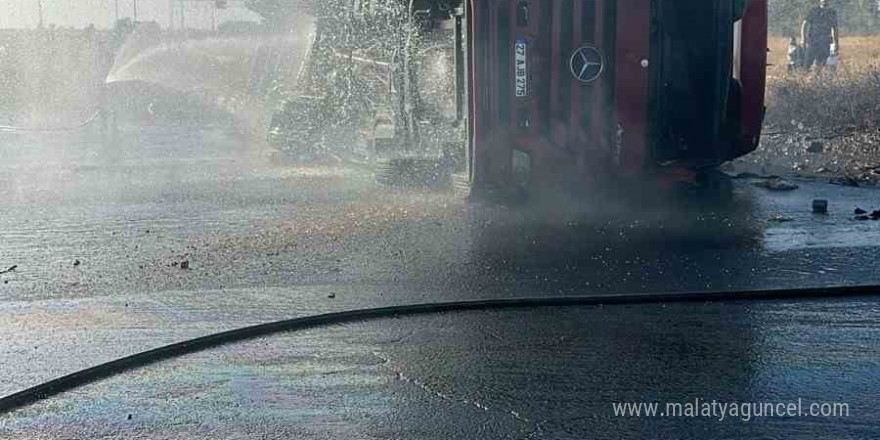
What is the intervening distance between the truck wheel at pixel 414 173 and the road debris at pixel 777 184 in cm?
336

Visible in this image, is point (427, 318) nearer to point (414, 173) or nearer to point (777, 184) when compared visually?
point (414, 173)

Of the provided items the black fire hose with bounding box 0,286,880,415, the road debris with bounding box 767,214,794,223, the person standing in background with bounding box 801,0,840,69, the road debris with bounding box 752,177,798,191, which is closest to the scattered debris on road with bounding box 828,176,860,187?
the road debris with bounding box 752,177,798,191

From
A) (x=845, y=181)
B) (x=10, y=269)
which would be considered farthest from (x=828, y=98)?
(x=10, y=269)

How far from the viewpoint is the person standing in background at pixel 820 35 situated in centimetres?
1797

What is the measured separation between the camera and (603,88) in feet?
30.3

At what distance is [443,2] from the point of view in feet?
35.2

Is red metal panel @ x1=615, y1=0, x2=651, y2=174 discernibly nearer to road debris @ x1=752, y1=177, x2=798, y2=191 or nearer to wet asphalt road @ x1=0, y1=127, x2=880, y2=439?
wet asphalt road @ x1=0, y1=127, x2=880, y2=439

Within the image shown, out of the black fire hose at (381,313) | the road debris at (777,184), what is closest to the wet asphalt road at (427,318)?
the black fire hose at (381,313)

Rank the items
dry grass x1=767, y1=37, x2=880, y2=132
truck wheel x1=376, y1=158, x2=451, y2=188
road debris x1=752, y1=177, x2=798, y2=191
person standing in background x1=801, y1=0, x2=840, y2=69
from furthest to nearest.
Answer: person standing in background x1=801, y1=0, x2=840, y2=69 → dry grass x1=767, y1=37, x2=880, y2=132 → truck wheel x1=376, y1=158, x2=451, y2=188 → road debris x1=752, y1=177, x2=798, y2=191

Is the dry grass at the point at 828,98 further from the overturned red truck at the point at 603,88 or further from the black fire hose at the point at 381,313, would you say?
the black fire hose at the point at 381,313

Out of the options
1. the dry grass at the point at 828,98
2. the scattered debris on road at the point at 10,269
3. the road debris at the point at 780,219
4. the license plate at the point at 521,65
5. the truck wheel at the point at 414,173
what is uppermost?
the license plate at the point at 521,65

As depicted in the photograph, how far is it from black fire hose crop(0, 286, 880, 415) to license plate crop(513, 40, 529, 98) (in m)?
3.88

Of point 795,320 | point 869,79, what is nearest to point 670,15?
point 795,320

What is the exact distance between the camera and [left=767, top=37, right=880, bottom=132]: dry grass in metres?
13.9
